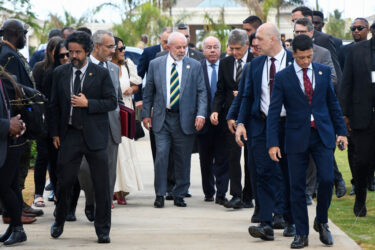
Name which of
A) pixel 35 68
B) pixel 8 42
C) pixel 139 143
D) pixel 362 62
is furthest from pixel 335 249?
pixel 139 143

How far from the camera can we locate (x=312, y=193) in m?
12.2

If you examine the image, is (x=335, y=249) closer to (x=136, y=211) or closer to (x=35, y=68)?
(x=136, y=211)

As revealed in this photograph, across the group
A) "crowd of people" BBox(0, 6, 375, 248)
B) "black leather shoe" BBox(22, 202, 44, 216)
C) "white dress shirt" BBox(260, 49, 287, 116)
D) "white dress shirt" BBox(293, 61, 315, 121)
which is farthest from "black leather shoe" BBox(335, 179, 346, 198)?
"white dress shirt" BBox(293, 61, 315, 121)

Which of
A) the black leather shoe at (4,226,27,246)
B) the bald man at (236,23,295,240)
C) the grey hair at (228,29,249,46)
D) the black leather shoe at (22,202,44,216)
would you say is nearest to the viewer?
the black leather shoe at (4,226,27,246)

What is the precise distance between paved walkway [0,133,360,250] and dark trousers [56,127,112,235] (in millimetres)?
257

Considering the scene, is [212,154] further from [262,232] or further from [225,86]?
[262,232]

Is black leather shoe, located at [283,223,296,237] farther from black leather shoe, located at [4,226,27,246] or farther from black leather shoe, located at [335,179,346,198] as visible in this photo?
black leather shoe, located at [335,179,346,198]

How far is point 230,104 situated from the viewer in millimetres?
11820

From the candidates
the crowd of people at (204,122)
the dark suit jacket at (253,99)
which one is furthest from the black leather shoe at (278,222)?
the dark suit jacket at (253,99)

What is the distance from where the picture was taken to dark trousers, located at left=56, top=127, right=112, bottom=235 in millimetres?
9078

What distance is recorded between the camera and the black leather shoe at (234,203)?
11.6 metres

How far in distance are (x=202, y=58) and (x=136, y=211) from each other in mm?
2984

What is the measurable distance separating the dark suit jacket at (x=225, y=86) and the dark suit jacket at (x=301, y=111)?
2.93m

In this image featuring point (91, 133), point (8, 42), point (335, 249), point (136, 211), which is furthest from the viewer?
point (136, 211)
